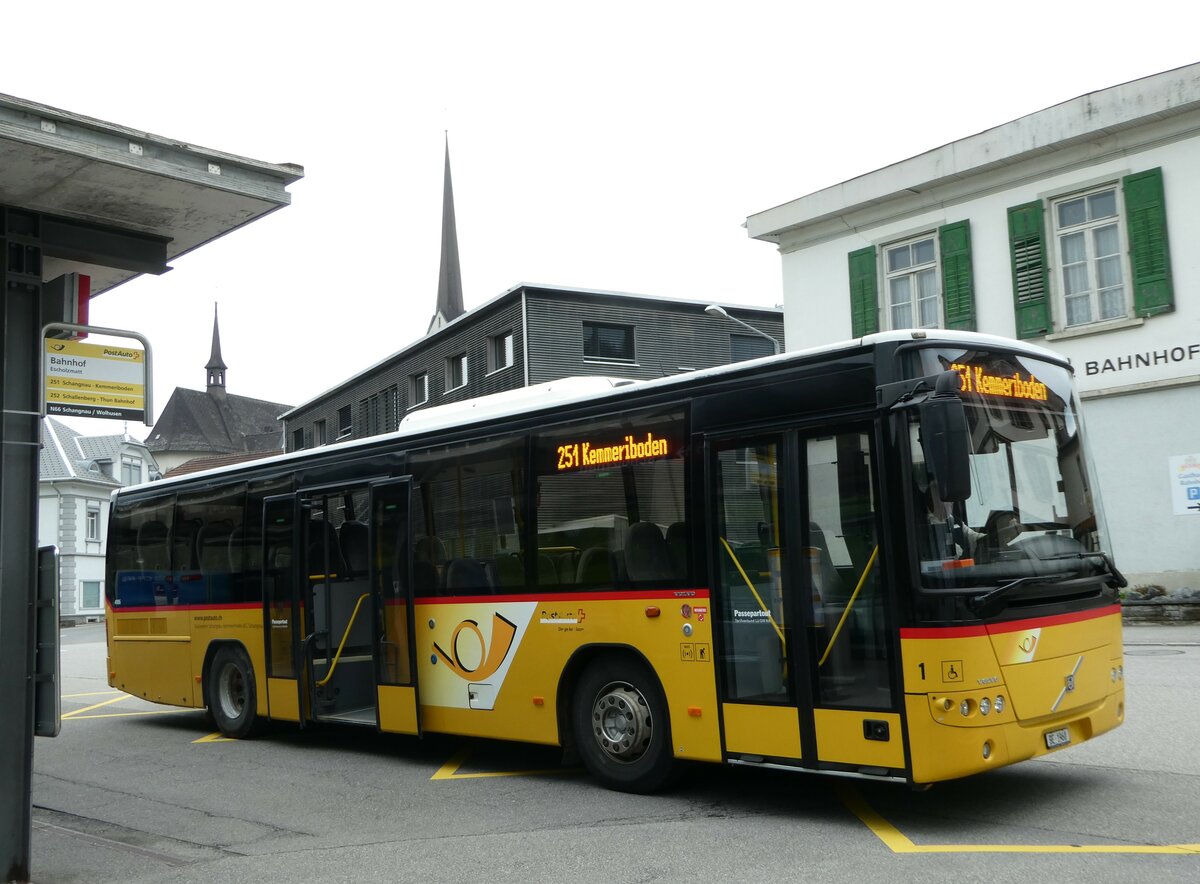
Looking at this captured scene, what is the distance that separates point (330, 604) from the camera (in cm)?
1105

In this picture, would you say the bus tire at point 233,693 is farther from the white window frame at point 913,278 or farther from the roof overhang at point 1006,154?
the roof overhang at point 1006,154

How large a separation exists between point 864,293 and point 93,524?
56.1 m

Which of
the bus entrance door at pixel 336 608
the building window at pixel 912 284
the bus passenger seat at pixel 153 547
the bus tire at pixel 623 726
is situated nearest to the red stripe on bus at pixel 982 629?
the bus tire at pixel 623 726

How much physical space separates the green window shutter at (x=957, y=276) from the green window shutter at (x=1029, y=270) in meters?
0.91

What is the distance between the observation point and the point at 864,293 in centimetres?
2409

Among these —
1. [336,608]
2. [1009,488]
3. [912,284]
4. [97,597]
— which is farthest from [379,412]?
[1009,488]

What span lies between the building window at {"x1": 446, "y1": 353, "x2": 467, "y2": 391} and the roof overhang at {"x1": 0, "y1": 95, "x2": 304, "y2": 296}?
3406 cm

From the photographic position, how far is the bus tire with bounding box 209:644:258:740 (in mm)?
12141

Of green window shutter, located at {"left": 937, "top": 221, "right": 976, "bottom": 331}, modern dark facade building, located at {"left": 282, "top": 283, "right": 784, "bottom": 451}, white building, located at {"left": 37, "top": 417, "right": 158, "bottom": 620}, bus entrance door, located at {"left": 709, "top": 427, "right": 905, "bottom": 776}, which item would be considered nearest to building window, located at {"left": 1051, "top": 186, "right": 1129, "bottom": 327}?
green window shutter, located at {"left": 937, "top": 221, "right": 976, "bottom": 331}

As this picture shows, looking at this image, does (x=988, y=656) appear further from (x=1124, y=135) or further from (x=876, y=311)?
(x=876, y=311)

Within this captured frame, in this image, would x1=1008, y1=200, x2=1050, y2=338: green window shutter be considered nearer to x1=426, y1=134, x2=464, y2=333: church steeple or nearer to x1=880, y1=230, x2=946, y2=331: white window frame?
x1=880, y1=230, x2=946, y2=331: white window frame

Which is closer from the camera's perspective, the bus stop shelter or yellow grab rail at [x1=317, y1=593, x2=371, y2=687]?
the bus stop shelter

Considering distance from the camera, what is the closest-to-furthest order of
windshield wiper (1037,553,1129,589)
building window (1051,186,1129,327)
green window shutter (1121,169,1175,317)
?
windshield wiper (1037,553,1129,589) < green window shutter (1121,169,1175,317) < building window (1051,186,1129,327)

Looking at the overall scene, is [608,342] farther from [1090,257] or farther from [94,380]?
[94,380]
